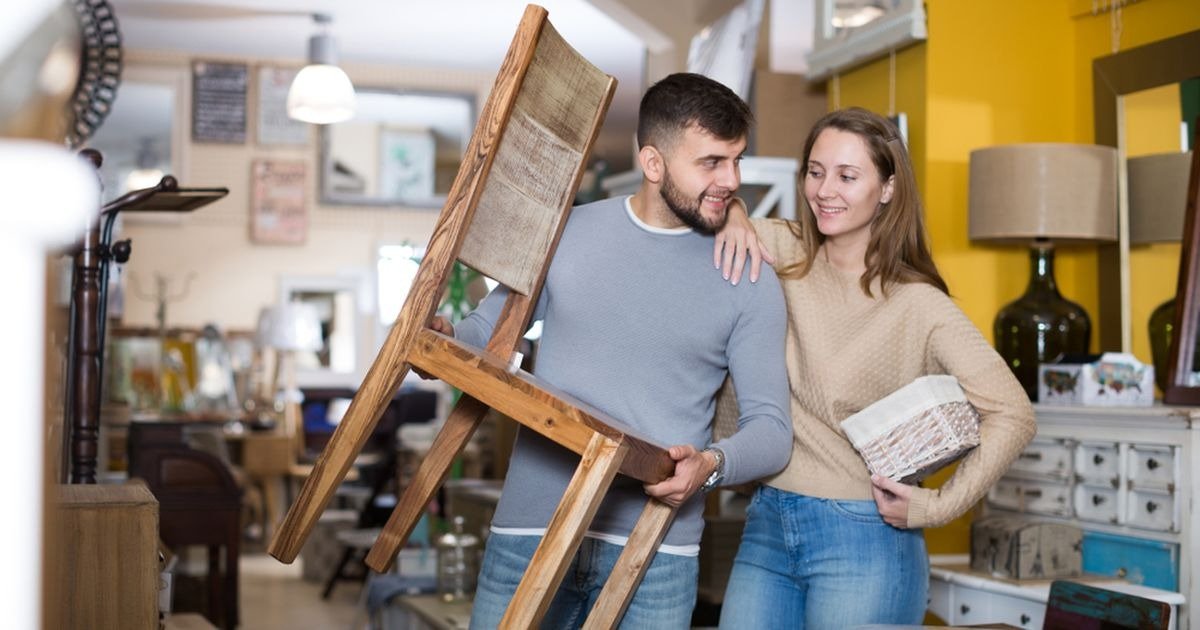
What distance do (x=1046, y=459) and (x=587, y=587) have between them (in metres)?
1.81

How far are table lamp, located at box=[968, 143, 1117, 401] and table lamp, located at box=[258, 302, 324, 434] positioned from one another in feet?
23.3

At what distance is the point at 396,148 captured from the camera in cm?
1179

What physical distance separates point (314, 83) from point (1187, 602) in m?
5.22

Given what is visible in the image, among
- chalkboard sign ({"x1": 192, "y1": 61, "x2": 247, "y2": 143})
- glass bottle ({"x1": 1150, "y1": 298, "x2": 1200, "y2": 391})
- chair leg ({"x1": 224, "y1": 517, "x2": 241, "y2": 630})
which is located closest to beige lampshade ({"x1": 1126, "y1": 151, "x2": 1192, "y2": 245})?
glass bottle ({"x1": 1150, "y1": 298, "x2": 1200, "y2": 391})

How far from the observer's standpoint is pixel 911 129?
4.11 meters

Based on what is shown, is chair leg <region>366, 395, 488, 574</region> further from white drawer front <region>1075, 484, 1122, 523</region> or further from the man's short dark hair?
white drawer front <region>1075, 484, 1122, 523</region>

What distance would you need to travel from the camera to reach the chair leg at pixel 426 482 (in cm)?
220

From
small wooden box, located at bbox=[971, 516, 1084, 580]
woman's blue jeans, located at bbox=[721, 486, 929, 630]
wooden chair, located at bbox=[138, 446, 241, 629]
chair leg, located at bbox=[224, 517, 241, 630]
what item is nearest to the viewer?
woman's blue jeans, located at bbox=[721, 486, 929, 630]

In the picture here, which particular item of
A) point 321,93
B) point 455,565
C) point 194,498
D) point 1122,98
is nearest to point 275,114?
point 321,93

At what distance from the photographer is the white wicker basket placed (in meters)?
2.29

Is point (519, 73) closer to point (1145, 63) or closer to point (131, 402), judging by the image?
point (1145, 63)

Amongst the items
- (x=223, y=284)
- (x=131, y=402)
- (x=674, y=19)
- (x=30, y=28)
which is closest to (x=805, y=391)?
(x=30, y=28)

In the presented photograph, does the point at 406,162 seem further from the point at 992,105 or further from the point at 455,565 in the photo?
the point at 992,105

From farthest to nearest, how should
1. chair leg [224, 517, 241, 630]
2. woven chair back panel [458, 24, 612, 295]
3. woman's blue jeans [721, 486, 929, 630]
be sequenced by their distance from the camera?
chair leg [224, 517, 241, 630], woman's blue jeans [721, 486, 929, 630], woven chair back panel [458, 24, 612, 295]
